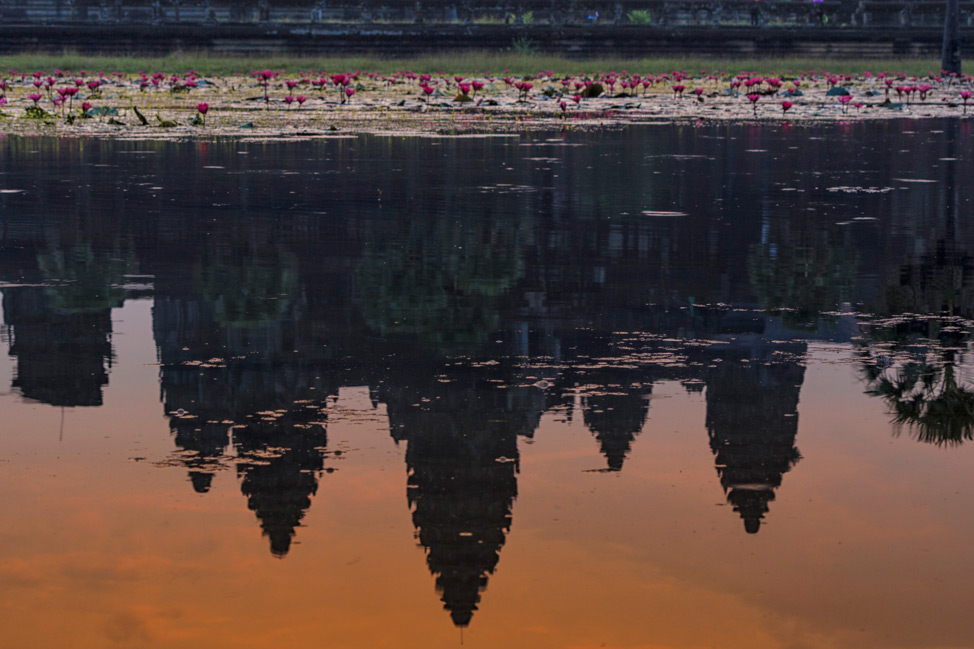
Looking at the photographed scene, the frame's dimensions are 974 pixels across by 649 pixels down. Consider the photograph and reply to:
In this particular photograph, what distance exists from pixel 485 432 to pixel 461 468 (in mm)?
412

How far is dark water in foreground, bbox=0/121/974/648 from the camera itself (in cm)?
372

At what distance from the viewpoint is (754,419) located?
215 inches

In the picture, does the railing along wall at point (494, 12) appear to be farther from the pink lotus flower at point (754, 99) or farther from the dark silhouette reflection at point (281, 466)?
the dark silhouette reflection at point (281, 466)

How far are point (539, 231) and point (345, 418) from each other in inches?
226

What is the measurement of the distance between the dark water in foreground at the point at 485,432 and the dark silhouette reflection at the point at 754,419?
0.07 feet

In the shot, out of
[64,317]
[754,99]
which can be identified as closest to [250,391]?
[64,317]

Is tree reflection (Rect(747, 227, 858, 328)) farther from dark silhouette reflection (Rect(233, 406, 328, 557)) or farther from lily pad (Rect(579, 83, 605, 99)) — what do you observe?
lily pad (Rect(579, 83, 605, 99))

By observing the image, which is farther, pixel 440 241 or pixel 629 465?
pixel 440 241

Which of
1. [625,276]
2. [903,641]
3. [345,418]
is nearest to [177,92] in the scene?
[625,276]

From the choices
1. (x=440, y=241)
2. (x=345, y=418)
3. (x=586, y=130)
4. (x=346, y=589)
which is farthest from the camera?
(x=586, y=130)

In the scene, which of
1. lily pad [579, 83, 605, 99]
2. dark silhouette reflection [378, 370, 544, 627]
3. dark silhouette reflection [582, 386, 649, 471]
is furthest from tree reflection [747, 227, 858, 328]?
lily pad [579, 83, 605, 99]

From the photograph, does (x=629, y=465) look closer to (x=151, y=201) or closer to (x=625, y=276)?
(x=625, y=276)

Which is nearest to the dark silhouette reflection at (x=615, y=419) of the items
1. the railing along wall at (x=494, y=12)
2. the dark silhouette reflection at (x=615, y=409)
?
the dark silhouette reflection at (x=615, y=409)

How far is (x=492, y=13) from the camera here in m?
58.1
